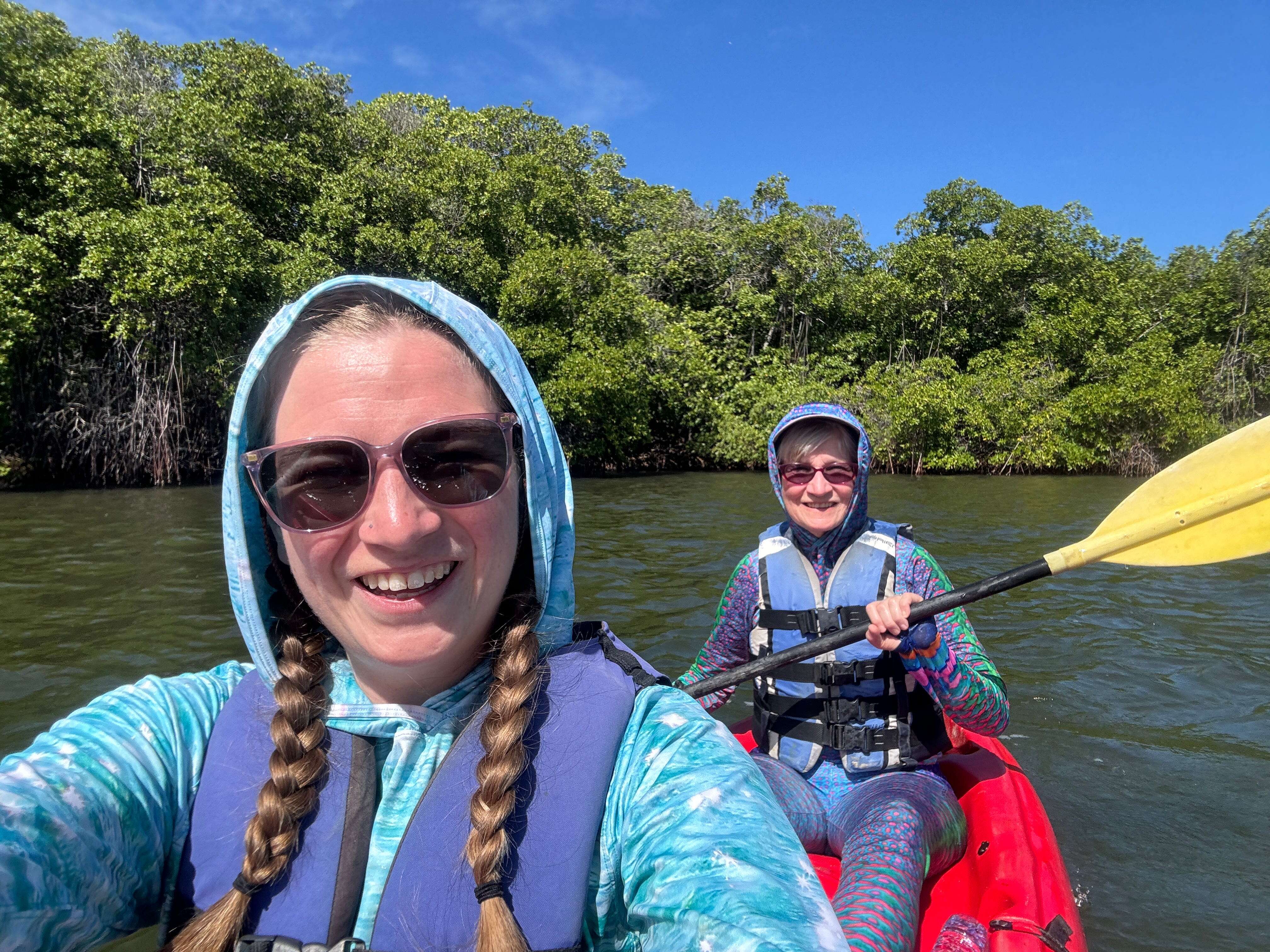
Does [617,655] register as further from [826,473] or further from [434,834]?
[826,473]

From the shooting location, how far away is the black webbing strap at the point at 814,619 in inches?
117

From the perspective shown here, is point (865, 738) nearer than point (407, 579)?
No

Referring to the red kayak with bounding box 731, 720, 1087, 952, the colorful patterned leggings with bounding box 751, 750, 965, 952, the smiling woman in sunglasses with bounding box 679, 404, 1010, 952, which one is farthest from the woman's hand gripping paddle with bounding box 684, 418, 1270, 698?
the red kayak with bounding box 731, 720, 1087, 952

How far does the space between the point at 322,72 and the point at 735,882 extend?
2051 cm

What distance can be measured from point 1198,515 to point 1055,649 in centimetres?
409

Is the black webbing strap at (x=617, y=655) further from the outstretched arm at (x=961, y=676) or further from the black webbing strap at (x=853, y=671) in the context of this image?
the black webbing strap at (x=853, y=671)

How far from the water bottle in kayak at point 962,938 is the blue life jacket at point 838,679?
0.62 metres

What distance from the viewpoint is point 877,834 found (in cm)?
239

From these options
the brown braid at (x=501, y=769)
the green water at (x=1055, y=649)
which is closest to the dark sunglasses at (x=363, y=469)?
the brown braid at (x=501, y=769)

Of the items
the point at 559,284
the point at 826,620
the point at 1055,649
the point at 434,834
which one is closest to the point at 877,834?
the point at 826,620

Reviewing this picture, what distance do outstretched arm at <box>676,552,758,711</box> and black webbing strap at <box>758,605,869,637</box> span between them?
82 millimetres

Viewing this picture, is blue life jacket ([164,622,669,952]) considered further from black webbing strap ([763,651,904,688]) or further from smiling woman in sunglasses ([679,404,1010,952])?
black webbing strap ([763,651,904,688])

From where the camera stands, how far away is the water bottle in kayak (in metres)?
2.18

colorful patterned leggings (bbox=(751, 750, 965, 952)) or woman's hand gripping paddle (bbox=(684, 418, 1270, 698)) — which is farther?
woman's hand gripping paddle (bbox=(684, 418, 1270, 698))
